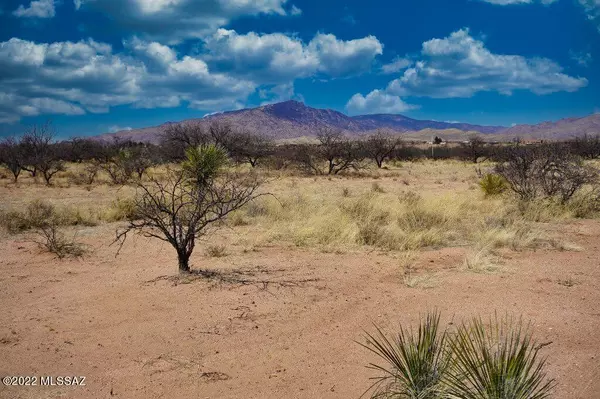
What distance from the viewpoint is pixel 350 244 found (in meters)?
9.14

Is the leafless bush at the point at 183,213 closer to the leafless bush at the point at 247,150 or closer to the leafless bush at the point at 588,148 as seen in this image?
the leafless bush at the point at 247,150

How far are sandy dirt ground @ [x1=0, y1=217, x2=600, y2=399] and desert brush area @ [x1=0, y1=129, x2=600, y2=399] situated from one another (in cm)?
2

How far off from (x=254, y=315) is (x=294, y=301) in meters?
0.67

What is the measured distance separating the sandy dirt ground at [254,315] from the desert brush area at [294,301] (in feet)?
0.07

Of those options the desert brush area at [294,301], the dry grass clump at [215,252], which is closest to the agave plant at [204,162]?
the desert brush area at [294,301]

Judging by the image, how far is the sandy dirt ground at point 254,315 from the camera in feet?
13.7

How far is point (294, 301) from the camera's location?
19.7ft

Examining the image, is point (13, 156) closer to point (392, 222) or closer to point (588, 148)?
point (392, 222)

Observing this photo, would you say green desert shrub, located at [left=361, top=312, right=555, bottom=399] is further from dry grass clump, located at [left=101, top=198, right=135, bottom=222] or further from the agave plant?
the agave plant

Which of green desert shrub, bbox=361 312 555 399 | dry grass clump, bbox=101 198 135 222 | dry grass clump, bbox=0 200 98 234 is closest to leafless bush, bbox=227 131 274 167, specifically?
dry grass clump, bbox=101 198 135 222

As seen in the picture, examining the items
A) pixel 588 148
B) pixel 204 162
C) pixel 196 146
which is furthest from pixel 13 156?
pixel 588 148

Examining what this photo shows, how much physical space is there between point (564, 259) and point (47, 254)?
9615 millimetres

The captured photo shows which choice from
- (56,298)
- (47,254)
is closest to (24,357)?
(56,298)

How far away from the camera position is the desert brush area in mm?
4176
